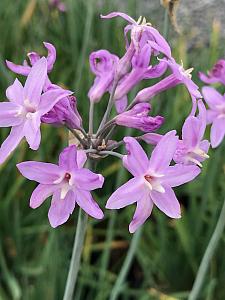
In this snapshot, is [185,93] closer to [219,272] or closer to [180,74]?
[219,272]

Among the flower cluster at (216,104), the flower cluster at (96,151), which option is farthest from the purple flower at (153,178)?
the flower cluster at (216,104)

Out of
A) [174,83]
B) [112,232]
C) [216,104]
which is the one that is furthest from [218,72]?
[112,232]

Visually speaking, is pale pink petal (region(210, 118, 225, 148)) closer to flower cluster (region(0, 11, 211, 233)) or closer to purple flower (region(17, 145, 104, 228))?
flower cluster (region(0, 11, 211, 233))

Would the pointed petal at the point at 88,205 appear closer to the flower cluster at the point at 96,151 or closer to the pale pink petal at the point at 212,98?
the flower cluster at the point at 96,151

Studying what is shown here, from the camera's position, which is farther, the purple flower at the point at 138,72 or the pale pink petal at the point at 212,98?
the pale pink petal at the point at 212,98

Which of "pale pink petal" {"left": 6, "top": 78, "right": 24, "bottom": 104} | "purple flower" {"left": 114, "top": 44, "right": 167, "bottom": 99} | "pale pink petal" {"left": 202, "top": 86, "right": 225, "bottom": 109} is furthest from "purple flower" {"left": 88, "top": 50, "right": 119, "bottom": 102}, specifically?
"pale pink petal" {"left": 202, "top": 86, "right": 225, "bottom": 109}

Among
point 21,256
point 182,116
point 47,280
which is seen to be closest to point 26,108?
point 47,280
